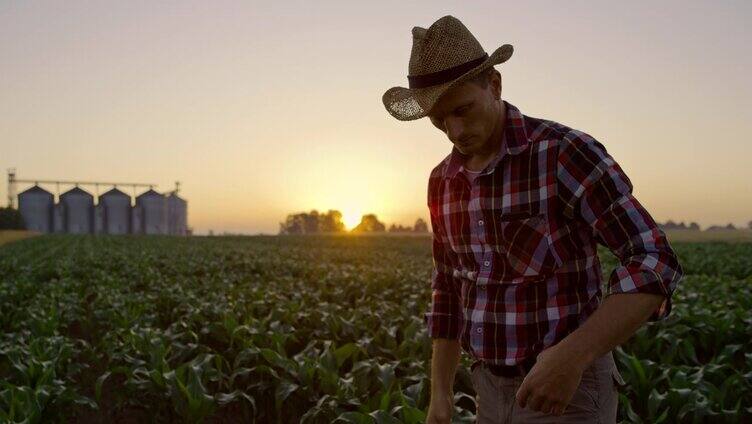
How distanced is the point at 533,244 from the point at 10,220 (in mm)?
92961

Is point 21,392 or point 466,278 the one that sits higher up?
point 466,278

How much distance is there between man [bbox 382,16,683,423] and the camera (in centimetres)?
172

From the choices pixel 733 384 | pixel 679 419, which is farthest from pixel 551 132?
pixel 733 384

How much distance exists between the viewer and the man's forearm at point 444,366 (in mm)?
2402

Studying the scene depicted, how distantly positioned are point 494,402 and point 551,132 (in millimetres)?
859

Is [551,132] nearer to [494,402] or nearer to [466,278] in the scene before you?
→ [466,278]

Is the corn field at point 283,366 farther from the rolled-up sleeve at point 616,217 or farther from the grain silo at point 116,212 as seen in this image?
the grain silo at point 116,212

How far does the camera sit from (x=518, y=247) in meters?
2.01

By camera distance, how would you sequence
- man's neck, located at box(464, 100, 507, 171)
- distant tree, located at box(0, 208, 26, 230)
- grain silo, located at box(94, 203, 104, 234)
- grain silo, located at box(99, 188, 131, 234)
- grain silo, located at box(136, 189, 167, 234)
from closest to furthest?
man's neck, located at box(464, 100, 507, 171)
distant tree, located at box(0, 208, 26, 230)
grain silo, located at box(94, 203, 104, 234)
grain silo, located at box(99, 188, 131, 234)
grain silo, located at box(136, 189, 167, 234)

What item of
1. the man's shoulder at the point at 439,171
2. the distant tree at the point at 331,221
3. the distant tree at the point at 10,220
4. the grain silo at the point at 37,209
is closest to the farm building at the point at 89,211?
the grain silo at the point at 37,209

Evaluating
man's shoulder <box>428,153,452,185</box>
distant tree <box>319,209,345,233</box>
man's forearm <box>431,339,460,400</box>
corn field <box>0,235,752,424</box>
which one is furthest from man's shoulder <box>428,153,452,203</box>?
distant tree <box>319,209,345,233</box>

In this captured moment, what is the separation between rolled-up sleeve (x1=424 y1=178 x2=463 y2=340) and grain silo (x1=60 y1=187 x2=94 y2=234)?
113 m

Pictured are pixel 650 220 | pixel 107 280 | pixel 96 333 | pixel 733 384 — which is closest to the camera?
pixel 650 220

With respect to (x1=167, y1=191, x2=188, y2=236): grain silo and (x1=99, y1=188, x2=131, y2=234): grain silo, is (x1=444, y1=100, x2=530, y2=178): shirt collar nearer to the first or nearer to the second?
(x1=99, y1=188, x2=131, y2=234): grain silo
